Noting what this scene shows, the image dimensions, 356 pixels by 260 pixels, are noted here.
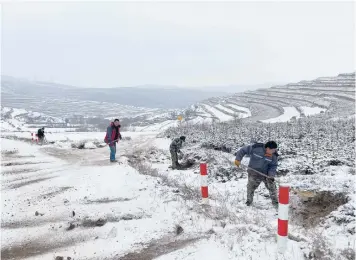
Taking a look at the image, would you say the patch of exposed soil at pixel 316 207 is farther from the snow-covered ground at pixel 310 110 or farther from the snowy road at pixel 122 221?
the snow-covered ground at pixel 310 110

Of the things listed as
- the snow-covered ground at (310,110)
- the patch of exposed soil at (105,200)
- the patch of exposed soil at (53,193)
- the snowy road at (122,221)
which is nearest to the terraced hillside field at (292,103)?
the snow-covered ground at (310,110)

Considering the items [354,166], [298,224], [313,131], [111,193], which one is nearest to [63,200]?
[111,193]

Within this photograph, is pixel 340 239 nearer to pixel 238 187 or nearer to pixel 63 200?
A: pixel 238 187

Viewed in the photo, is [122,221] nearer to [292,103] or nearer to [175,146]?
[175,146]

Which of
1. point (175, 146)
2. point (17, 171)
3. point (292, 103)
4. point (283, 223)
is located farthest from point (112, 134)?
point (292, 103)

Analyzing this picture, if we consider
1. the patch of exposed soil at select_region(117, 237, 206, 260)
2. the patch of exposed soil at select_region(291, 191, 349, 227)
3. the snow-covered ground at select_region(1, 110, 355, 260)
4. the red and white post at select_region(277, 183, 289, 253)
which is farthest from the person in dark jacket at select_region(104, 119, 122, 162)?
the red and white post at select_region(277, 183, 289, 253)

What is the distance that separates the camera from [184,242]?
18.5ft

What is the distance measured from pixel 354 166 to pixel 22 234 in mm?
10059

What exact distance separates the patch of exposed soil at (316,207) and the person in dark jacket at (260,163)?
26.2 inches

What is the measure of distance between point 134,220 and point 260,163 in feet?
10.7

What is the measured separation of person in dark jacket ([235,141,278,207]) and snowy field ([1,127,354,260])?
47 cm

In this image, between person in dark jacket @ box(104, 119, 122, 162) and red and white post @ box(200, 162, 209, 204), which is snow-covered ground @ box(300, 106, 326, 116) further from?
red and white post @ box(200, 162, 209, 204)

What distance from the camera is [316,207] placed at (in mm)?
8422

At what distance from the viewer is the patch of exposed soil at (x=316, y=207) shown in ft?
25.2
